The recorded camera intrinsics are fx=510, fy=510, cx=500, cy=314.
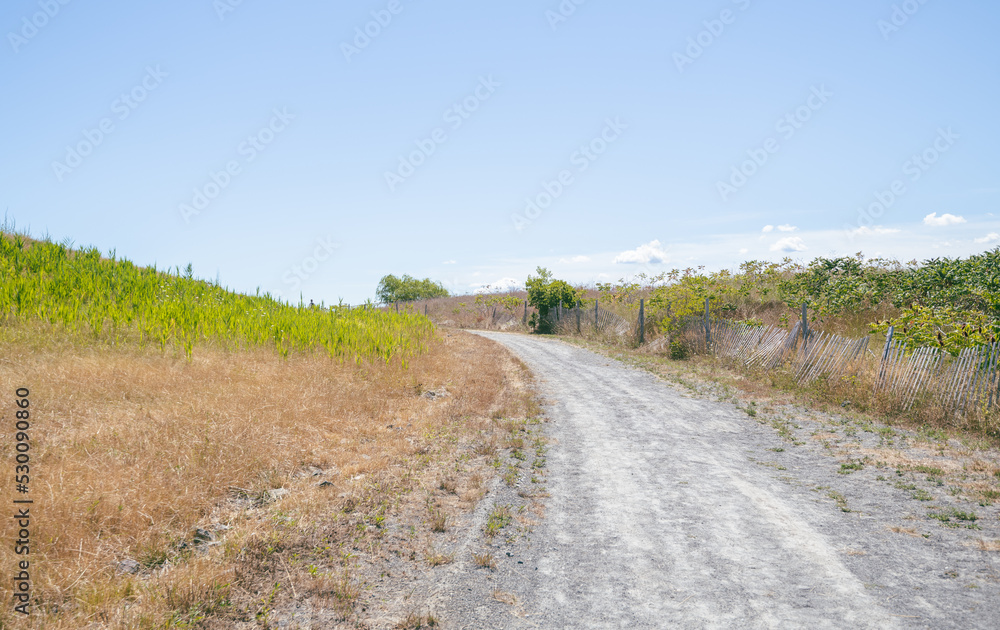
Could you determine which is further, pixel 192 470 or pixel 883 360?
pixel 883 360

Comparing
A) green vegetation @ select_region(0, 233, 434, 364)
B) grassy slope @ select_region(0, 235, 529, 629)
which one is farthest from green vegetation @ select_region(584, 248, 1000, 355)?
green vegetation @ select_region(0, 233, 434, 364)

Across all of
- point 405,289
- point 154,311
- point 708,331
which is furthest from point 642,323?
point 405,289

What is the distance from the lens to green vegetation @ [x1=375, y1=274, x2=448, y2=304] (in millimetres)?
61188

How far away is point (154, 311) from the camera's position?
10273 mm

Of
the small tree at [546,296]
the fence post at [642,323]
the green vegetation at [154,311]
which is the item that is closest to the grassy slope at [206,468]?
the green vegetation at [154,311]

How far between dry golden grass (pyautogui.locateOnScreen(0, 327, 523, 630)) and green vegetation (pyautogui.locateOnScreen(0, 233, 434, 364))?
0.91 metres

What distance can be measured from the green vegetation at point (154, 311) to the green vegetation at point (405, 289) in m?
45.6

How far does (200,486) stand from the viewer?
4.86 metres

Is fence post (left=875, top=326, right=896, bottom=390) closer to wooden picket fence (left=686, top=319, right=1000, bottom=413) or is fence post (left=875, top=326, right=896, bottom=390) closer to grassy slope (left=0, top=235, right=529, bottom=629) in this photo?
wooden picket fence (left=686, top=319, right=1000, bottom=413)

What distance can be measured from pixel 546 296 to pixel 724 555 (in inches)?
1044

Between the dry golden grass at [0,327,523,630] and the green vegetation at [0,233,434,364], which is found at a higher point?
the green vegetation at [0,233,434,364]

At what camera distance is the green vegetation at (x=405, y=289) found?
201ft

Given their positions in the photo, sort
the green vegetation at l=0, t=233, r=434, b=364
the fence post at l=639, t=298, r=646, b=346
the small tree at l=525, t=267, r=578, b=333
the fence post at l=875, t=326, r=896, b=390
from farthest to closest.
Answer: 1. the small tree at l=525, t=267, r=578, b=333
2. the fence post at l=639, t=298, r=646, b=346
3. the fence post at l=875, t=326, r=896, b=390
4. the green vegetation at l=0, t=233, r=434, b=364

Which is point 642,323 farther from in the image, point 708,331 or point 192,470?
point 192,470
